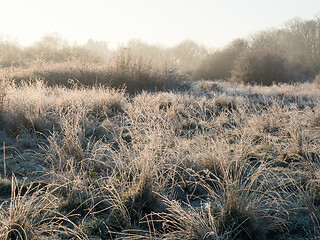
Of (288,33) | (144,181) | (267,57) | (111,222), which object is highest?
(288,33)

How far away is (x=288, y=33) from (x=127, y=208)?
140ft

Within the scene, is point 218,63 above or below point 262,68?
above

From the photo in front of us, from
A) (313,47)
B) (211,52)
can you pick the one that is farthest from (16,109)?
(313,47)

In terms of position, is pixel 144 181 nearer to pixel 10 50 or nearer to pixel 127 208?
pixel 127 208

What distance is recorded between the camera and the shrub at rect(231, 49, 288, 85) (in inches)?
835

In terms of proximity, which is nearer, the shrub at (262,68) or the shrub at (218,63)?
the shrub at (262,68)

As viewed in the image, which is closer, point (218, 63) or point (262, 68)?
point (262, 68)

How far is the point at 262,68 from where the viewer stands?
2125cm

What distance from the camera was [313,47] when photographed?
1492 inches

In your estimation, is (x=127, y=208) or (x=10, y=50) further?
(x=10, y=50)

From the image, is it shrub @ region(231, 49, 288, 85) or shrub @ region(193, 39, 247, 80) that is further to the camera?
shrub @ region(193, 39, 247, 80)

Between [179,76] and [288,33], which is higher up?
[288,33]

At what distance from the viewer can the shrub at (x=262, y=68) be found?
21.2 metres

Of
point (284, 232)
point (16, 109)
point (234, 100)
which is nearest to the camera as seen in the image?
point (284, 232)
